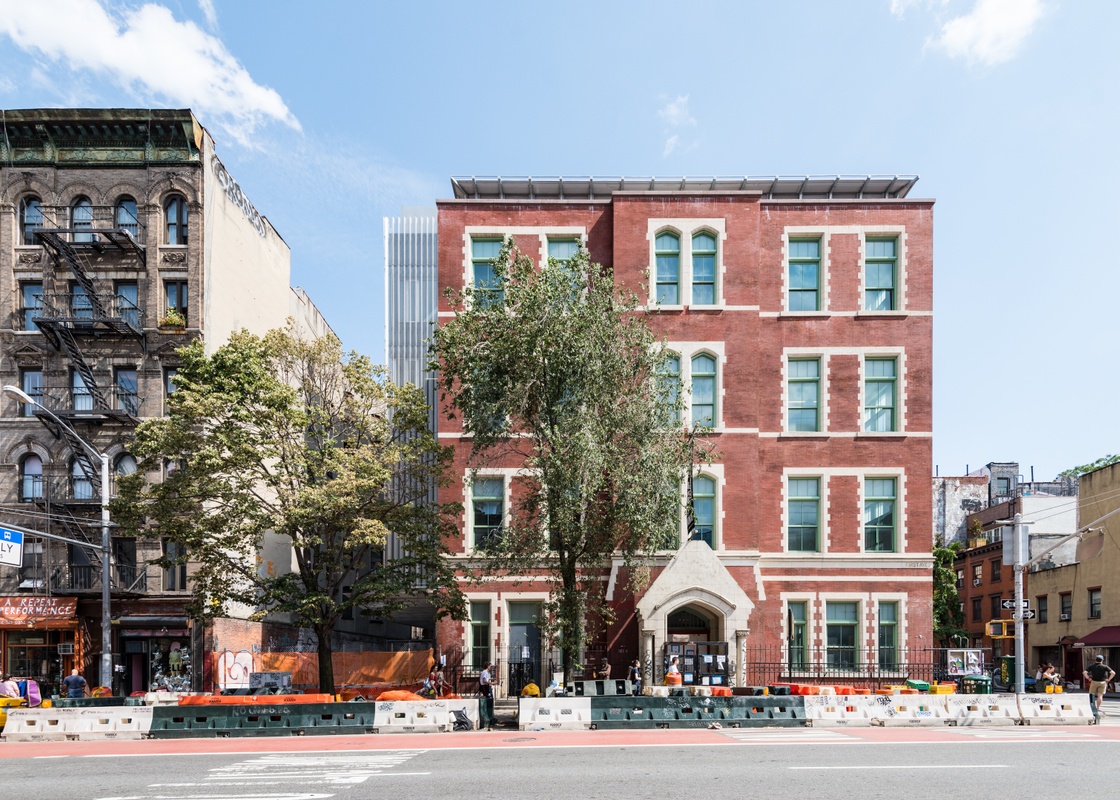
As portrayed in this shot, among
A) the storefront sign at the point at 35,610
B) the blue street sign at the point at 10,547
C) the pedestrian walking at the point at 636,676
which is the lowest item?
the pedestrian walking at the point at 636,676

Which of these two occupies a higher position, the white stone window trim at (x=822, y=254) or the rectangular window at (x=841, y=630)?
the white stone window trim at (x=822, y=254)

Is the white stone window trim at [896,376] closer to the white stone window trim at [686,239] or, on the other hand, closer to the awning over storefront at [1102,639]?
the white stone window trim at [686,239]

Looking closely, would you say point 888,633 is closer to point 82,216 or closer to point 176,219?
point 176,219

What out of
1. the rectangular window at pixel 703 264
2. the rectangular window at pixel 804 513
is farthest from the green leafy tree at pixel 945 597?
the rectangular window at pixel 703 264

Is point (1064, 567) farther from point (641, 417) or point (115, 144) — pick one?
point (115, 144)

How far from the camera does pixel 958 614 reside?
65.7m

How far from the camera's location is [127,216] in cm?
3612

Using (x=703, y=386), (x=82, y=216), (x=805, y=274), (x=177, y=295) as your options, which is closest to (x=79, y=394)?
(x=177, y=295)

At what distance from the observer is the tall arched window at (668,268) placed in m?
32.0

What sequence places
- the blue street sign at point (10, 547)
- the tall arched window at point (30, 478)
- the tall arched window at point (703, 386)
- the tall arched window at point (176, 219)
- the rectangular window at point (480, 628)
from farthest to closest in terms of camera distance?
the tall arched window at point (176, 219)
the tall arched window at point (30, 478)
the tall arched window at point (703, 386)
the rectangular window at point (480, 628)
the blue street sign at point (10, 547)

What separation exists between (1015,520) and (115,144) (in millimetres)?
35235

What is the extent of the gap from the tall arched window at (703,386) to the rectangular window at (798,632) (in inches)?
289

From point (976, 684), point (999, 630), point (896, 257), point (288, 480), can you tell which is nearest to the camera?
point (288, 480)

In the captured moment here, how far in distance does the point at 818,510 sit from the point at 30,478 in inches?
1174
